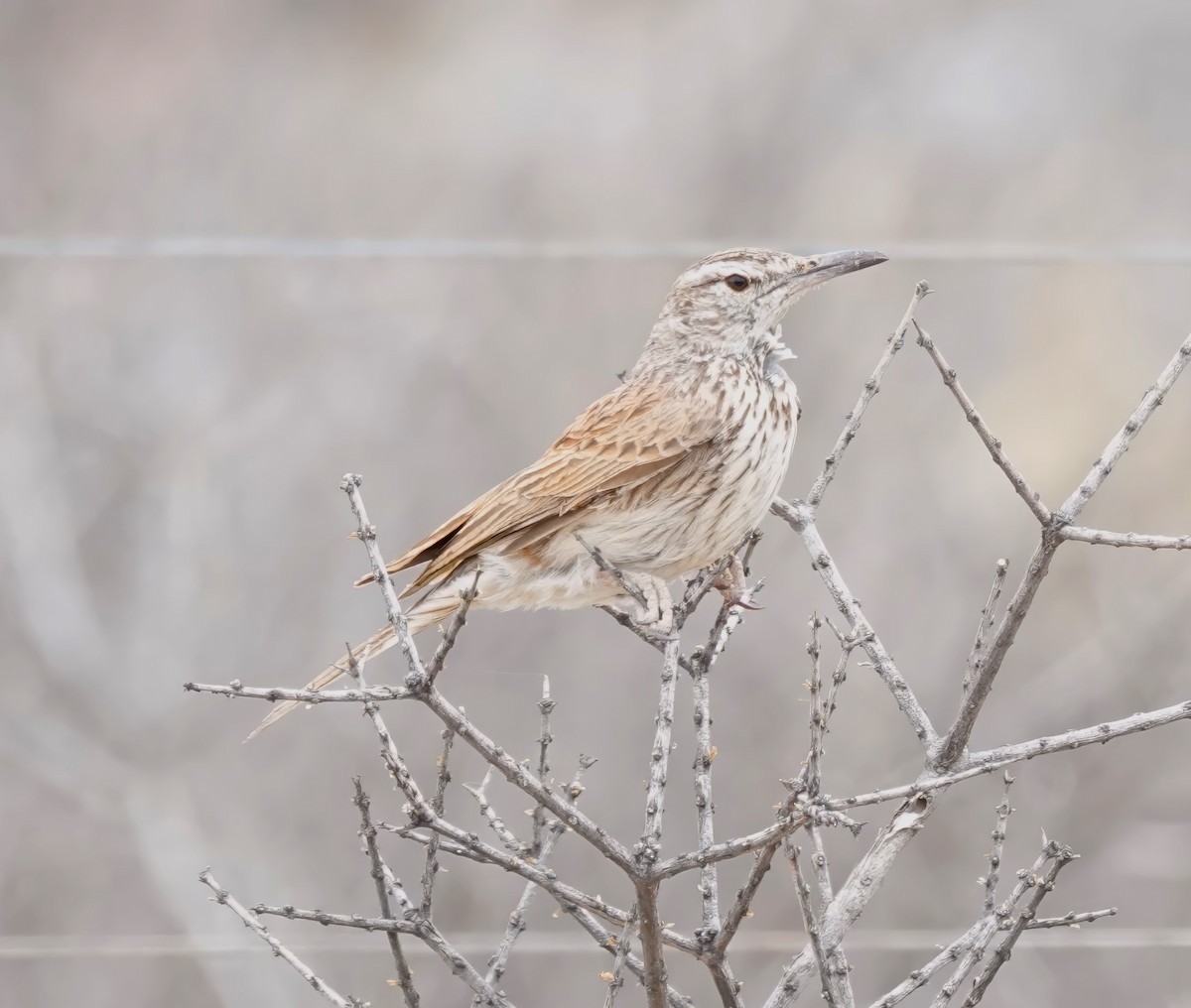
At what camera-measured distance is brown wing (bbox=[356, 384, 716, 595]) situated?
1.41m

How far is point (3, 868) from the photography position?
2646 millimetres

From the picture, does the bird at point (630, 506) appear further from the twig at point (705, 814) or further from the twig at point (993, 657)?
the twig at point (993, 657)

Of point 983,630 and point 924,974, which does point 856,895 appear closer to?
point 924,974

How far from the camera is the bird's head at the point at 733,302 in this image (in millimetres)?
1558

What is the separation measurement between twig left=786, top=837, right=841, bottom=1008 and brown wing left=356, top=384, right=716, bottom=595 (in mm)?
449

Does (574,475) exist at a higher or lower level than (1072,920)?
higher

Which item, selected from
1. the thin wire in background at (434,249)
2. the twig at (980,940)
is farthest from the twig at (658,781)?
the thin wire in background at (434,249)

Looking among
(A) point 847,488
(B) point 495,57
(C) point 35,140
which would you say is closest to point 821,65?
(B) point 495,57

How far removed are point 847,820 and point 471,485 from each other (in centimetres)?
154

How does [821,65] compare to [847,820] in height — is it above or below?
above

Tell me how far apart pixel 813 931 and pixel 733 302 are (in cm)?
74

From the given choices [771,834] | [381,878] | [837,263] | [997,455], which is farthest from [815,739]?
[837,263]

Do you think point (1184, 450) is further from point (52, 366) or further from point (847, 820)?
point (52, 366)

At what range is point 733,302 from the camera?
1591 mm
